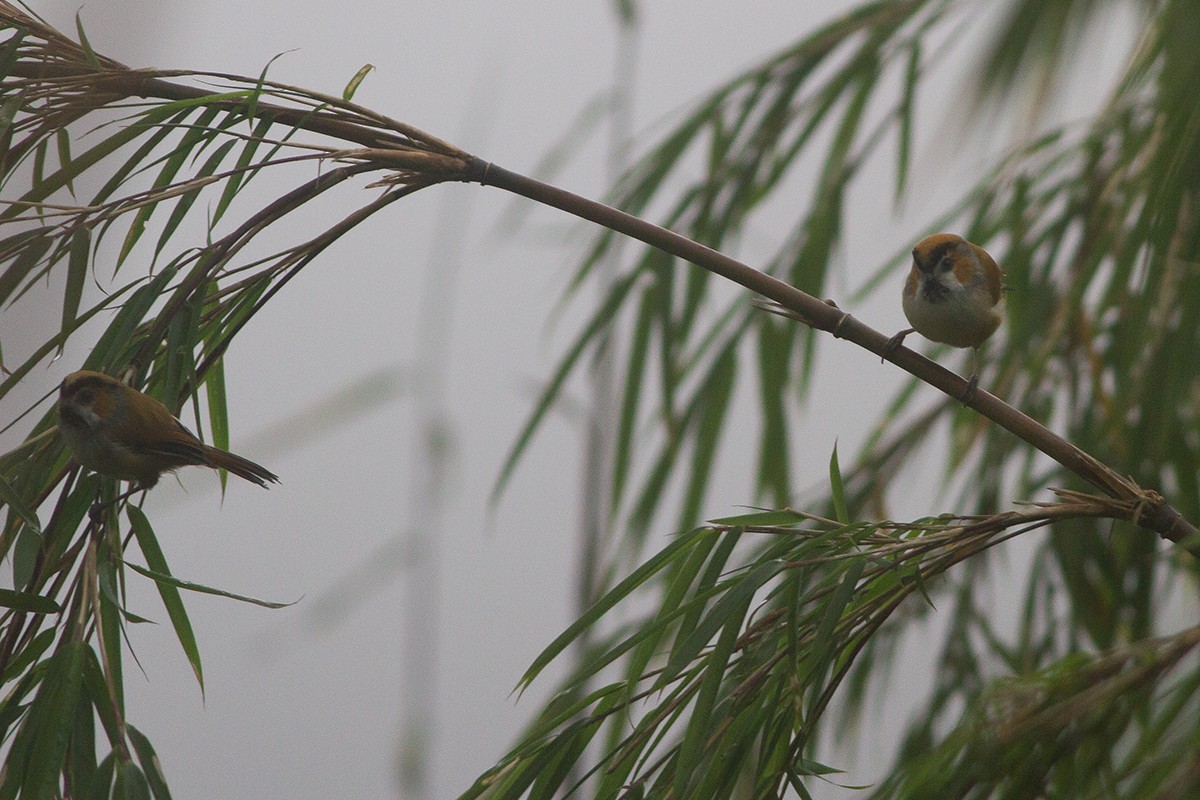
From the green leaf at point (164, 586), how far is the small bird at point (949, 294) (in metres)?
0.61

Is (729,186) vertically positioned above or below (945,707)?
above

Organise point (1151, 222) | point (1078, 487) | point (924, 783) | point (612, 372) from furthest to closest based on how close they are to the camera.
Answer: point (612, 372) → point (1078, 487) → point (1151, 222) → point (924, 783)

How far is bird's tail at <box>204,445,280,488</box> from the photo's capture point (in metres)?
0.80

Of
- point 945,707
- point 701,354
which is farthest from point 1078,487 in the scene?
point 701,354

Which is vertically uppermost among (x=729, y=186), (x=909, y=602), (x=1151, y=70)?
(x=1151, y=70)

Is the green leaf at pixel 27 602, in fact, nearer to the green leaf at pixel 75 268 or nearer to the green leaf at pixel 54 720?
the green leaf at pixel 54 720

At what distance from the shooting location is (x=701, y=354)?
1465 millimetres

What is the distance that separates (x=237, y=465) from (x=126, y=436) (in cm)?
10

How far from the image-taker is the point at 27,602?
62 cm

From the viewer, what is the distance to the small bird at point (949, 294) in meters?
1.01

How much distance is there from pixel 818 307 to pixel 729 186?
0.77 meters

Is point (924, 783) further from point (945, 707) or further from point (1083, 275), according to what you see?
point (945, 707)

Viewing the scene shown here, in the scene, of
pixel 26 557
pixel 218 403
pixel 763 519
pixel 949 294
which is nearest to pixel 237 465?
pixel 218 403

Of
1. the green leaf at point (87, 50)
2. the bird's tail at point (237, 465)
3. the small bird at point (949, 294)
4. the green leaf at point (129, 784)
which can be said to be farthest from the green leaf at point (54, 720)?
the small bird at point (949, 294)
